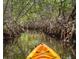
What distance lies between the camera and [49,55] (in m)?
2.40

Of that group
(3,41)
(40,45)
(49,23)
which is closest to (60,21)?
(49,23)

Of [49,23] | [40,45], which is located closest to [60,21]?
[49,23]

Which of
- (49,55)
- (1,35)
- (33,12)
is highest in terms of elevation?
(33,12)

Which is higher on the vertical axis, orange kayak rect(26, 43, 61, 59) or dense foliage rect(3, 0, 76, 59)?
dense foliage rect(3, 0, 76, 59)

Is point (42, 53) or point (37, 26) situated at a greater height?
point (37, 26)

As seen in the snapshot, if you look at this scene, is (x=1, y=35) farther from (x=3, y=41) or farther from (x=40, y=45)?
(x=40, y=45)

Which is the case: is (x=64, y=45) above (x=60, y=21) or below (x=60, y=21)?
below

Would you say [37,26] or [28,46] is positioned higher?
[37,26]

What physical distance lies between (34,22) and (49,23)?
0.36ft

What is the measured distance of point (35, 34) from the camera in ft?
7.87

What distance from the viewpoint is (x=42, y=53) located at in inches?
94.3

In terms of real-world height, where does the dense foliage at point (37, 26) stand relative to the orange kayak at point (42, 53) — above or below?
above

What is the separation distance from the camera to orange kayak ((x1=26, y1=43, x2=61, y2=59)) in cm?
239

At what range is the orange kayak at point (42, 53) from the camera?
7.85ft
